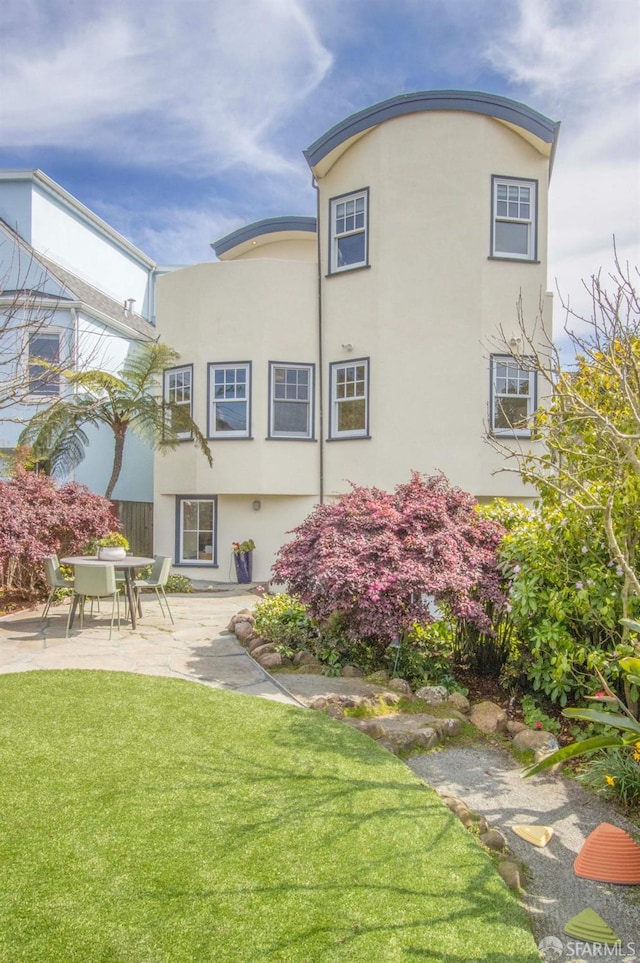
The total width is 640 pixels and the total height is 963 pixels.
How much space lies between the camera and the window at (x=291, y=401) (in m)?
15.1

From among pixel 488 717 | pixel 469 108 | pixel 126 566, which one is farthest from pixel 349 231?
pixel 488 717

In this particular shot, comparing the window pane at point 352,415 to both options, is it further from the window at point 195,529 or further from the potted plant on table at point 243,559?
the window at point 195,529

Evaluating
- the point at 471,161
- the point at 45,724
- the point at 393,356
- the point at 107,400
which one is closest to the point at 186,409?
the point at 107,400

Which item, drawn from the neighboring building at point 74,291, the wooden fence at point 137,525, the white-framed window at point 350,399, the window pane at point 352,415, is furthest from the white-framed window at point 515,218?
the wooden fence at point 137,525

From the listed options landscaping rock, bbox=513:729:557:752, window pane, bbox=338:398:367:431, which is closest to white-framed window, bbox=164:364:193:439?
window pane, bbox=338:398:367:431

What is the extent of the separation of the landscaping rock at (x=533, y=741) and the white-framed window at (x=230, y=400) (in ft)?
34.9

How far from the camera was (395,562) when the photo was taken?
700 cm

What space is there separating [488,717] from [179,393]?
11.9m

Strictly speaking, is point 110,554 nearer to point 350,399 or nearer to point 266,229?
point 350,399

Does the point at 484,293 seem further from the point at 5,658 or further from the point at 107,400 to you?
the point at 5,658

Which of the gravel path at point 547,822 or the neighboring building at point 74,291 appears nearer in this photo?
the gravel path at point 547,822

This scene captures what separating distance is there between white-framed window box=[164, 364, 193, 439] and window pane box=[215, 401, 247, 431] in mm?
699

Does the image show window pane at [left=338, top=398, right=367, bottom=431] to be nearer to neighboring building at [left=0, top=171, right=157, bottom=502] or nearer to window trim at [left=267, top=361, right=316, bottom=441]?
window trim at [left=267, top=361, right=316, bottom=441]

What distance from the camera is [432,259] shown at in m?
14.1
